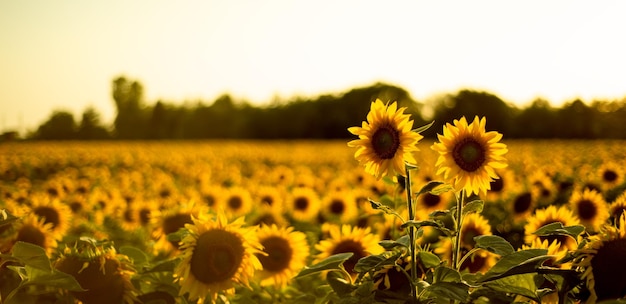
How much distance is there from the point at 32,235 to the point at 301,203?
4.99 metres

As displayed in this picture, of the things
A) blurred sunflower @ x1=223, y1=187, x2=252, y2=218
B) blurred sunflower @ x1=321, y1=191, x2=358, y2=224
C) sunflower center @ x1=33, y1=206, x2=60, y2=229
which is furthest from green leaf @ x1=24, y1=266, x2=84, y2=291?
blurred sunflower @ x1=223, y1=187, x2=252, y2=218

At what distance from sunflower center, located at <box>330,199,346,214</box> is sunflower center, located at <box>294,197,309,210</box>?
0.57m

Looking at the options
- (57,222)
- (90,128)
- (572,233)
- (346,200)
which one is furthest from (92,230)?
(90,128)

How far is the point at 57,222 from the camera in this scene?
5688 mm

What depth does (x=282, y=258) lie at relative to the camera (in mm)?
4234

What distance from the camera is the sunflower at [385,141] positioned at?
8.65 ft

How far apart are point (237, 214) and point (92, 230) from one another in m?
1.75

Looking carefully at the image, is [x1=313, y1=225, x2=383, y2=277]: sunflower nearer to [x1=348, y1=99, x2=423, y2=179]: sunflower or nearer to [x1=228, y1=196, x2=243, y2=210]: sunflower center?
[x1=348, y1=99, x2=423, y2=179]: sunflower

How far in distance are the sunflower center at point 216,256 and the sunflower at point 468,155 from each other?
928 millimetres

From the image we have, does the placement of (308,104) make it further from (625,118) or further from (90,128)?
(625,118)

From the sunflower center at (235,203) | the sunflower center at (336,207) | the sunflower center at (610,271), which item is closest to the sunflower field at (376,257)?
the sunflower center at (610,271)

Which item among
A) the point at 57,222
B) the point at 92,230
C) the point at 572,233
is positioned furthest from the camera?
the point at 92,230

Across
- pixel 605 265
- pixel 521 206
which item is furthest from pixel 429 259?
pixel 521 206

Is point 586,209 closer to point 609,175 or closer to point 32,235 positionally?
point 609,175
